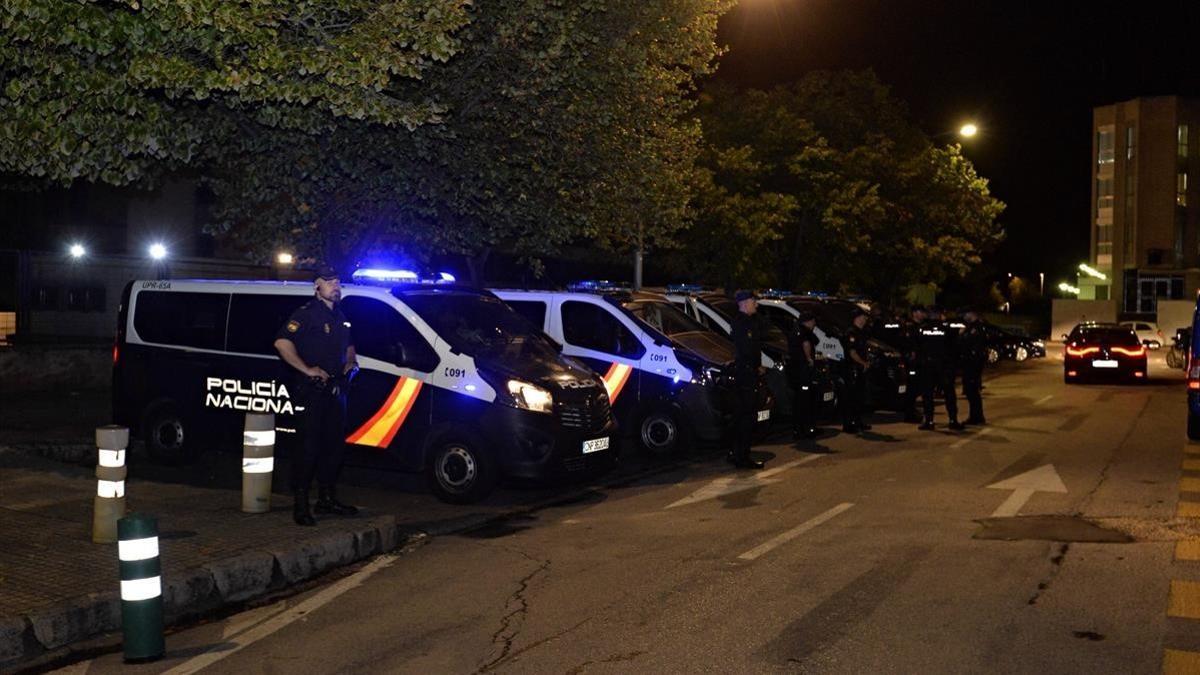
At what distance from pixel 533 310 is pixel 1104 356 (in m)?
18.0

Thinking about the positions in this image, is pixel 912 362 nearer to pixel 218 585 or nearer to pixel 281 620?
pixel 218 585

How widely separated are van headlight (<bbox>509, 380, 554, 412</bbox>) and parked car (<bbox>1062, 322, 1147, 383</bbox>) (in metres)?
20.3

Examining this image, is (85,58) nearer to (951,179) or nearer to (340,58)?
(340,58)

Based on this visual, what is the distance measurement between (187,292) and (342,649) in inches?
301

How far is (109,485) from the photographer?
28.8 ft

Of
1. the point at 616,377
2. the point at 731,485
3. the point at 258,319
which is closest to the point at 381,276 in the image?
the point at 258,319

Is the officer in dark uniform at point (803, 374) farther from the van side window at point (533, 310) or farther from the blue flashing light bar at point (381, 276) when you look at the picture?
the blue flashing light bar at point (381, 276)

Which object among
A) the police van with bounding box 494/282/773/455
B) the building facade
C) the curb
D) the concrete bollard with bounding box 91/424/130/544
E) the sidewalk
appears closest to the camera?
the curb

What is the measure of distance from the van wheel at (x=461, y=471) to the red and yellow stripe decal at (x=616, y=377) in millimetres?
3503

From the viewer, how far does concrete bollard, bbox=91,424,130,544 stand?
8.73 metres

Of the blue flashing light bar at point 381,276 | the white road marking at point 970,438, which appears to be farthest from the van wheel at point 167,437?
the white road marking at point 970,438

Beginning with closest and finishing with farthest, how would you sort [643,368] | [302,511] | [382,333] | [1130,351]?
[302,511] → [382,333] → [643,368] → [1130,351]

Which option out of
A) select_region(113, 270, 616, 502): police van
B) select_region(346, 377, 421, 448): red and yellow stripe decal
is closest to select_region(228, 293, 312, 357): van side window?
select_region(113, 270, 616, 502): police van

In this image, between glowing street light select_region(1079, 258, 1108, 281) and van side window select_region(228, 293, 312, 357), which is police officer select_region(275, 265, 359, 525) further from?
glowing street light select_region(1079, 258, 1108, 281)
